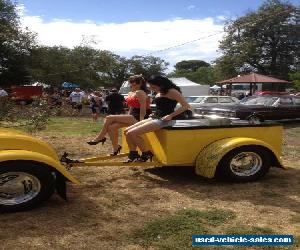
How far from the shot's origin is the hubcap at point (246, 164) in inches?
268

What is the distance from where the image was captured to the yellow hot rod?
17.3 feet

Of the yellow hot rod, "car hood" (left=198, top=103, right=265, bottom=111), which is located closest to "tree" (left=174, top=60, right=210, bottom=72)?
Result: "car hood" (left=198, top=103, right=265, bottom=111)

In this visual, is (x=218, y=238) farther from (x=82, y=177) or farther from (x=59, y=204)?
(x=82, y=177)

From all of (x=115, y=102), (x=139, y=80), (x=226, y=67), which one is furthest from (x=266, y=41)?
(x=139, y=80)

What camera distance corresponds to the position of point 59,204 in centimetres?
552

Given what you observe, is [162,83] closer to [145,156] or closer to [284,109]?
[145,156]

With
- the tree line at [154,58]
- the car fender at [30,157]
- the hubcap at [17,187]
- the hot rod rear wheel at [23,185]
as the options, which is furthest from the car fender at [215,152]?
the tree line at [154,58]

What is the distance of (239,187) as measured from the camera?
6477 millimetres

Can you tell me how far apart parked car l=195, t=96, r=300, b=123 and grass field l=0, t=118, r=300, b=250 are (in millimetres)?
8591

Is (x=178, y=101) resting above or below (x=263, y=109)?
above

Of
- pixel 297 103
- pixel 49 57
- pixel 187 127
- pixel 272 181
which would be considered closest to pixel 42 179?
pixel 187 127

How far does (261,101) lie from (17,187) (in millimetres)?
13790

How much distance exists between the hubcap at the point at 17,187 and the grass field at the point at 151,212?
19 centimetres

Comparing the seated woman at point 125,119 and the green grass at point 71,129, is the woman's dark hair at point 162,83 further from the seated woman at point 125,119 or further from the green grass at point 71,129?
the green grass at point 71,129
